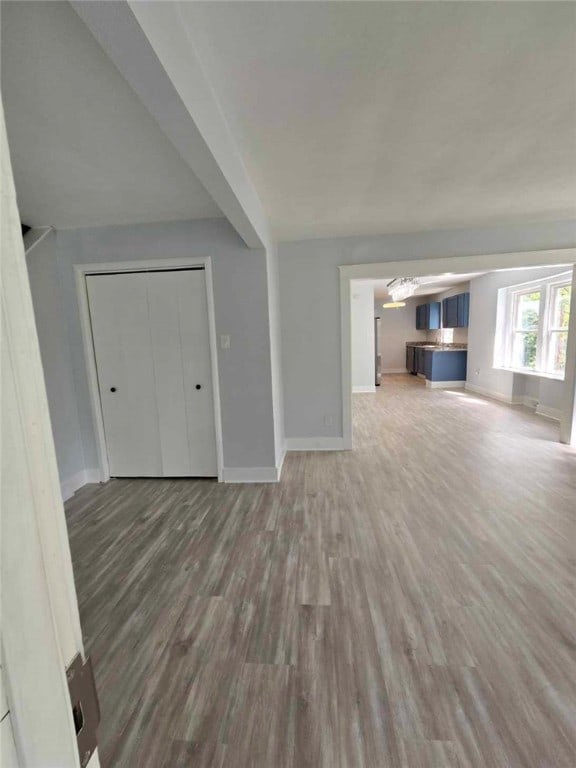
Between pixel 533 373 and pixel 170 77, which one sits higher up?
pixel 170 77

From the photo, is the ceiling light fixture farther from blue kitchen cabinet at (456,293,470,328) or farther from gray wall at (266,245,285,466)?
gray wall at (266,245,285,466)

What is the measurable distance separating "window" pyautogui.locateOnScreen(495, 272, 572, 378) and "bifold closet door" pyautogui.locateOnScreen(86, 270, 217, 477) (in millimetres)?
4850

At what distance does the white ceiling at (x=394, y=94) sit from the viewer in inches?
46.4

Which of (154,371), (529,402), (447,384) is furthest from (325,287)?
(447,384)

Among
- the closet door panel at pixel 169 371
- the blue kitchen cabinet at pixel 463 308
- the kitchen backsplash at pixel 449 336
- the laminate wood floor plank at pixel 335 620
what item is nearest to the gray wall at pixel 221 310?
the closet door panel at pixel 169 371

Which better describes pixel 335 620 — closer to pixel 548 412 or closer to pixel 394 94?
pixel 394 94

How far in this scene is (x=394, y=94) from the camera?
151 centimetres

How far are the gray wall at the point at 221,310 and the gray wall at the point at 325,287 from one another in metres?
0.80

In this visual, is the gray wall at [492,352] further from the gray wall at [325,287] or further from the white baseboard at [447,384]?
the gray wall at [325,287]

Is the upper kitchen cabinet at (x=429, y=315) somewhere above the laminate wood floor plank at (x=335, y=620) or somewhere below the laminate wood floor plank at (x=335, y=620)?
above

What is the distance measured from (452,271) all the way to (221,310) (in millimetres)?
2527

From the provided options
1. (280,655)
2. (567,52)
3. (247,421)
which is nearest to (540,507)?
(280,655)

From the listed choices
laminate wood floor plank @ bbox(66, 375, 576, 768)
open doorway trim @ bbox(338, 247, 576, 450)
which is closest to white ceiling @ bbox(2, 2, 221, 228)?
open doorway trim @ bbox(338, 247, 576, 450)

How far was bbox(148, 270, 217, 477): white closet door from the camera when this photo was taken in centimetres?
304
